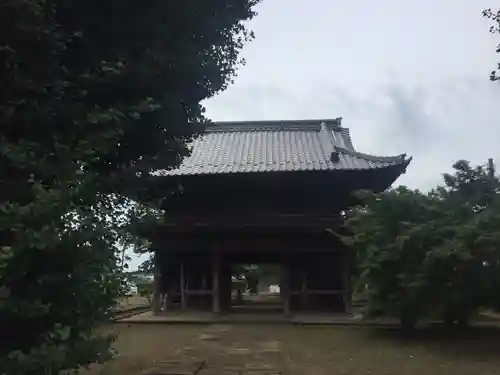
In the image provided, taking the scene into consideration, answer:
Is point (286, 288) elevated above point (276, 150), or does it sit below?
A: below

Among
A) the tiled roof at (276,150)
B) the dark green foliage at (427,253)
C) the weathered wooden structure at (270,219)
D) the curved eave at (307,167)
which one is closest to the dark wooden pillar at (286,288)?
the weathered wooden structure at (270,219)

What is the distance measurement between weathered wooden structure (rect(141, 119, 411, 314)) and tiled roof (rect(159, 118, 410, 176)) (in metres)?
0.04

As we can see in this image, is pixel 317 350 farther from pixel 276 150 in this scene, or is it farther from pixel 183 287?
pixel 276 150

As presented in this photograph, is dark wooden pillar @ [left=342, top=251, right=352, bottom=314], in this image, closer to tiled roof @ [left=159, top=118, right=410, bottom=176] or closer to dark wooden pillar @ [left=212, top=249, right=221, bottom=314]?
tiled roof @ [left=159, top=118, right=410, bottom=176]

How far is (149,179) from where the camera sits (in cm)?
555

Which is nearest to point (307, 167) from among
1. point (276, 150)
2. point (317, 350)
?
point (276, 150)

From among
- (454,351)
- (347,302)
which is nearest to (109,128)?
A: (454,351)

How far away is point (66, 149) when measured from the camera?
11.2 ft

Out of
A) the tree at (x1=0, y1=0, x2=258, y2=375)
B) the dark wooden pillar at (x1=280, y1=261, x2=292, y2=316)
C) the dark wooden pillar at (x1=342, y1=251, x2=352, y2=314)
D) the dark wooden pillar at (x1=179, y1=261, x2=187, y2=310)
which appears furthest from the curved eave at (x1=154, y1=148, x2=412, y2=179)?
the tree at (x1=0, y1=0, x2=258, y2=375)

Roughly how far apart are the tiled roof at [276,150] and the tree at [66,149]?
8.04m

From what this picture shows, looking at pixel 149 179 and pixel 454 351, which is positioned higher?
pixel 149 179

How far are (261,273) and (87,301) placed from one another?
3587 centimetres

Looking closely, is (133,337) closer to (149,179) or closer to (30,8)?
(149,179)

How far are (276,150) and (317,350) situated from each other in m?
8.63
